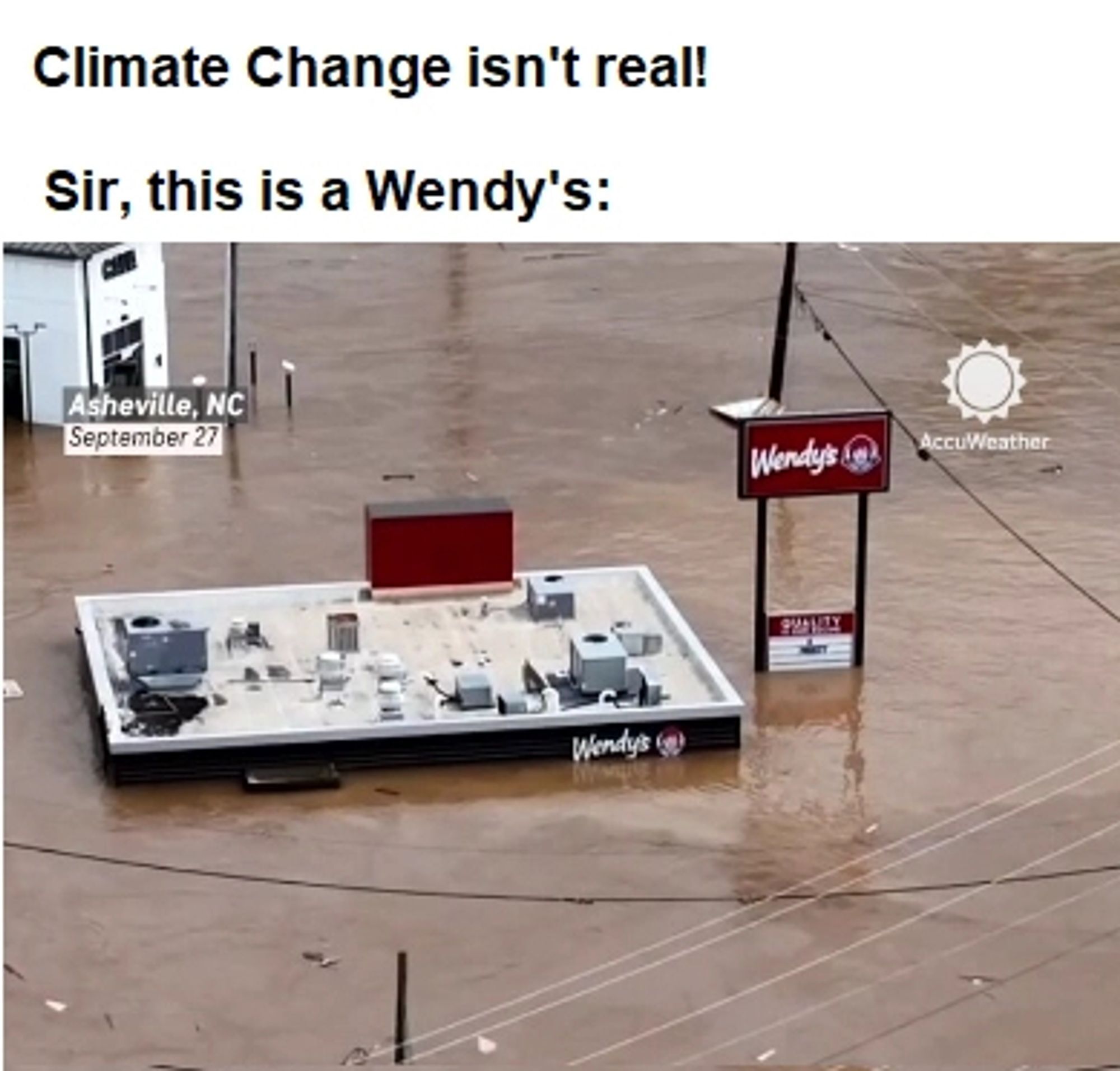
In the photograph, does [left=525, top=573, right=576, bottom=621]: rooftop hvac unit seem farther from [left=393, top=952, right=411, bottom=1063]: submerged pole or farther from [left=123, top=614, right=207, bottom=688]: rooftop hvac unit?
[left=393, top=952, right=411, bottom=1063]: submerged pole

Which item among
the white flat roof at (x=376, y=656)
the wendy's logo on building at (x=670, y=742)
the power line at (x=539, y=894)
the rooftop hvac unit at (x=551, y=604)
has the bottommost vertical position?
the power line at (x=539, y=894)

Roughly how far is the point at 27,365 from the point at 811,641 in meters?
11.9

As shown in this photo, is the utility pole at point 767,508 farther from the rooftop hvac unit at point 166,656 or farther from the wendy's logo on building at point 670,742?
the rooftop hvac unit at point 166,656

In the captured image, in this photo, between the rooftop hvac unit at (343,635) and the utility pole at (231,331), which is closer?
the rooftop hvac unit at (343,635)

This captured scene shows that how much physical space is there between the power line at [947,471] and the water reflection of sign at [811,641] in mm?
2902

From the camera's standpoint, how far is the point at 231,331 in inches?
1272

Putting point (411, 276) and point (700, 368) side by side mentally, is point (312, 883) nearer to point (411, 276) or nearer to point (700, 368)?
point (700, 368)

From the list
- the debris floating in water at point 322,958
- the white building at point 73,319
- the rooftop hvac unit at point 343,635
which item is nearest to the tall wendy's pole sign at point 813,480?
the rooftop hvac unit at point 343,635

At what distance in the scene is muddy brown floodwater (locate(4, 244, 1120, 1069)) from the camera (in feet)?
55.8

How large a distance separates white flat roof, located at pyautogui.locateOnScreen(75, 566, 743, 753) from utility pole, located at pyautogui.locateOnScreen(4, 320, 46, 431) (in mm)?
7497

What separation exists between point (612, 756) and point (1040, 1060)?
604 centimetres

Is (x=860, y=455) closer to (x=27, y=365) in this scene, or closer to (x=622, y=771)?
(x=622, y=771)

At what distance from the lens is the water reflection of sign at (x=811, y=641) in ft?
77.0

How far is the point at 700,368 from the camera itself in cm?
3406
